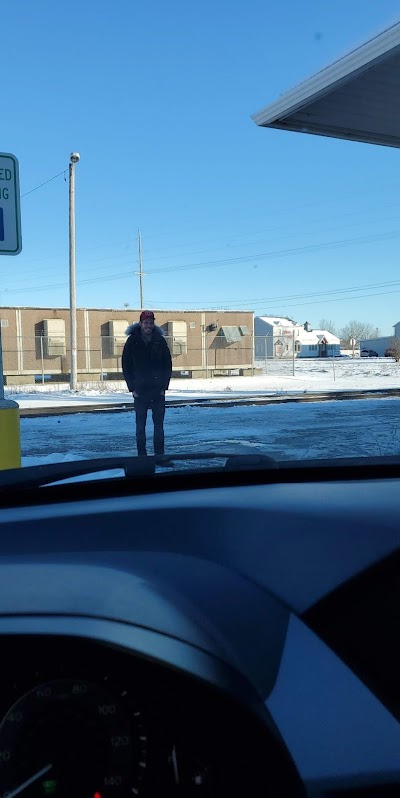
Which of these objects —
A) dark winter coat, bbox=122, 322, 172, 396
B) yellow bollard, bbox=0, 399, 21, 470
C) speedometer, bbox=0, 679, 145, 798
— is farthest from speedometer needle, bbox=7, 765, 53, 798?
dark winter coat, bbox=122, 322, 172, 396

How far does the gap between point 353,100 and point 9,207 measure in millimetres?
6468

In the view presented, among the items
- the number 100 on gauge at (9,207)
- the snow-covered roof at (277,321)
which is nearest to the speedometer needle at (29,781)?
the number 100 on gauge at (9,207)

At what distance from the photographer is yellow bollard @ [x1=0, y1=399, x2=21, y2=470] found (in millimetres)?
5098

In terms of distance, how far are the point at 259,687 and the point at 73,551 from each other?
1.69 ft

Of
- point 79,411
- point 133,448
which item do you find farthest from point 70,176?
point 133,448

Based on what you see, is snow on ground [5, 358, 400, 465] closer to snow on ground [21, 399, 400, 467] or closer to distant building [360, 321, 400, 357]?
snow on ground [21, 399, 400, 467]

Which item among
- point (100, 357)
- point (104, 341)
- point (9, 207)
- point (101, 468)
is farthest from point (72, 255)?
point (101, 468)

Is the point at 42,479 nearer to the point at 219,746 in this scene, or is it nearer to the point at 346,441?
the point at 219,746

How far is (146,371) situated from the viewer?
26.4 ft

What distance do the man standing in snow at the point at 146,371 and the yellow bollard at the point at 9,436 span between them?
289 cm

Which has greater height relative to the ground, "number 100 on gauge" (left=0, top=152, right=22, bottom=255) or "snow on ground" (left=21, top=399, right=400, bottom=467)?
"number 100 on gauge" (left=0, top=152, right=22, bottom=255)

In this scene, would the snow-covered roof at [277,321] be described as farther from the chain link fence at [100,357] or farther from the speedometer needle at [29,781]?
the speedometer needle at [29,781]

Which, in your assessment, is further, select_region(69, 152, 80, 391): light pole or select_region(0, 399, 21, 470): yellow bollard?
select_region(69, 152, 80, 391): light pole

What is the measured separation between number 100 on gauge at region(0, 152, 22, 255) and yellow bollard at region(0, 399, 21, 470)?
4.02ft
